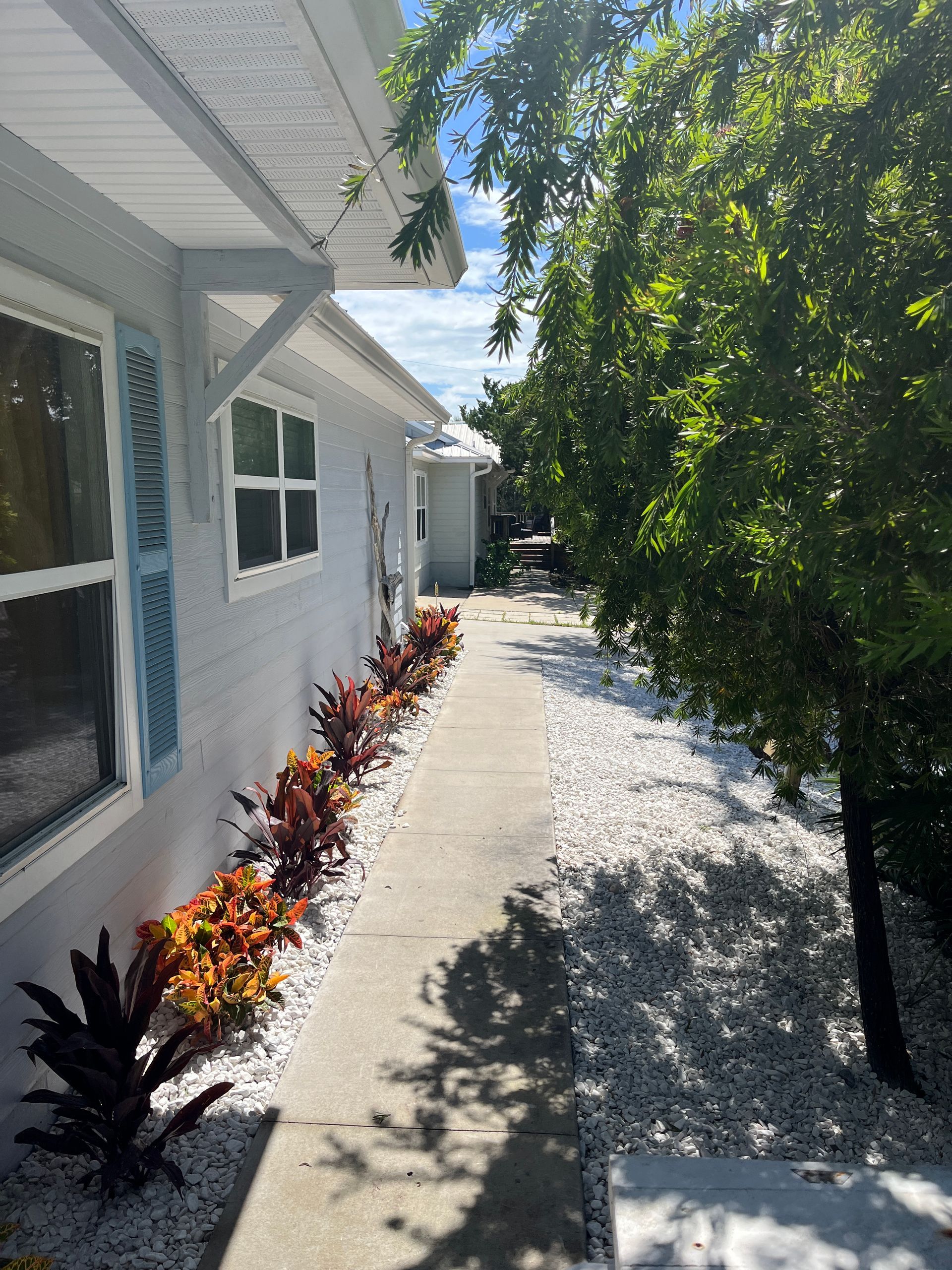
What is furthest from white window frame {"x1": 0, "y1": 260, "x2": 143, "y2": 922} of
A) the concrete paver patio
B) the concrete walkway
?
the concrete paver patio

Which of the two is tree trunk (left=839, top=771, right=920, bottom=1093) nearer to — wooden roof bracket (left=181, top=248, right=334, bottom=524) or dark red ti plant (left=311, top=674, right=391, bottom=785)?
wooden roof bracket (left=181, top=248, right=334, bottom=524)

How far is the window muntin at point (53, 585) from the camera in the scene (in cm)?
240

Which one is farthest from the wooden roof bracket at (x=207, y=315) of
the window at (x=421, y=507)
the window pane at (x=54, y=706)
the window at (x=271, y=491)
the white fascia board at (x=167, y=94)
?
the window at (x=421, y=507)

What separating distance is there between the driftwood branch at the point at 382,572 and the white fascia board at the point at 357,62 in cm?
582

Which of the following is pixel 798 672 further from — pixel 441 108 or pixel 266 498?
pixel 266 498

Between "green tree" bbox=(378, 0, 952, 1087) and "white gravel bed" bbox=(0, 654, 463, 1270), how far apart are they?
7.62 feet

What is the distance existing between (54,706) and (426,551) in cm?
1529

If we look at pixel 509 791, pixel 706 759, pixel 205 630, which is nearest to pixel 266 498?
pixel 205 630

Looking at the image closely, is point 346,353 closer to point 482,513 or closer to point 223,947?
point 223,947

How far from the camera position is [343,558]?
7.38 metres

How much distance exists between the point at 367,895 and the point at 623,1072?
1.79 m

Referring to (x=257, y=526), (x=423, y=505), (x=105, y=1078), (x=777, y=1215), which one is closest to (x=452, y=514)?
(x=423, y=505)

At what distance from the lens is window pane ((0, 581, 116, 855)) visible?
95.8 inches

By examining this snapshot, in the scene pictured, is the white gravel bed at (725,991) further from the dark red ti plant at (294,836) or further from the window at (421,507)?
the window at (421,507)
